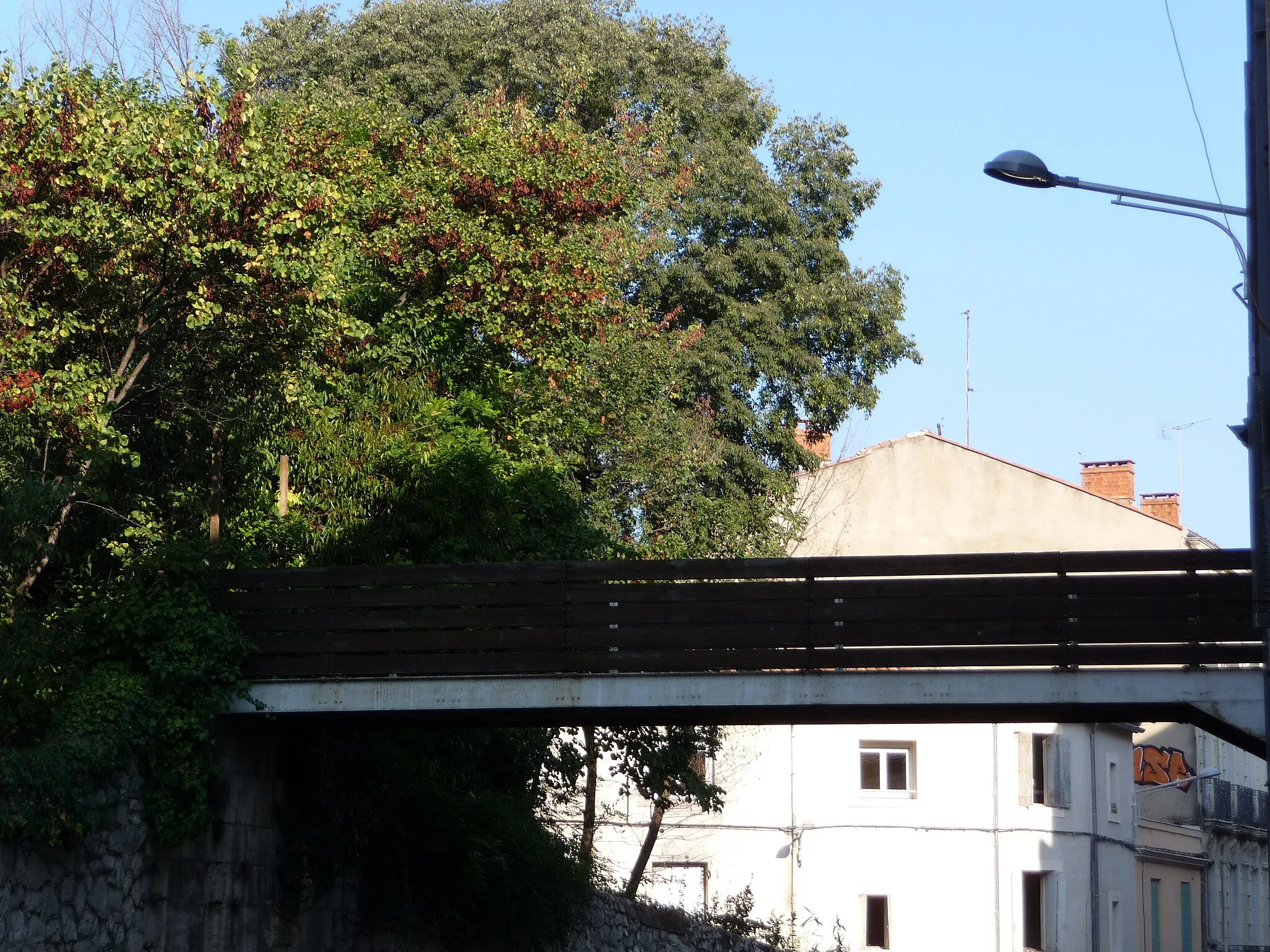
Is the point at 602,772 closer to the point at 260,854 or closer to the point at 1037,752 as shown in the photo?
the point at 1037,752

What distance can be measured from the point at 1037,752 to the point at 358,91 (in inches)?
892

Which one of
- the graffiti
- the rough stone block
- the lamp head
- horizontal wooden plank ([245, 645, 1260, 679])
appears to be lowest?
the rough stone block

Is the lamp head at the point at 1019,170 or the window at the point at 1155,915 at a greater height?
the lamp head at the point at 1019,170

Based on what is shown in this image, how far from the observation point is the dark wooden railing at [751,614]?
14102 mm

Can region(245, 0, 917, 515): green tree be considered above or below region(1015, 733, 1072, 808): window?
above

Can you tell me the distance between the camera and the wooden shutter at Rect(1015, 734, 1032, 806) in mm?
40531

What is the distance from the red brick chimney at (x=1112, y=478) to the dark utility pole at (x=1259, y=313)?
39.4 metres

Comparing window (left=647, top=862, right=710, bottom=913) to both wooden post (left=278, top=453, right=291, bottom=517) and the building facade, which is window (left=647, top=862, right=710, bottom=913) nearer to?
the building facade

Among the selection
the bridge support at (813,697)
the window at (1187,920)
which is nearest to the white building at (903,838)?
the window at (1187,920)

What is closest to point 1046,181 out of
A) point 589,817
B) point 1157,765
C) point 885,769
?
point 589,817

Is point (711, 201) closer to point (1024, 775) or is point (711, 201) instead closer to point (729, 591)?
point (1024, 775)

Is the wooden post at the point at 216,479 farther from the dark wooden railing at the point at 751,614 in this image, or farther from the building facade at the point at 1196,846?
the building facade at the point at 1196,846

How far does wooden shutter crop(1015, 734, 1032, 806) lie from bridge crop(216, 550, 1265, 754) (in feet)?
86.7

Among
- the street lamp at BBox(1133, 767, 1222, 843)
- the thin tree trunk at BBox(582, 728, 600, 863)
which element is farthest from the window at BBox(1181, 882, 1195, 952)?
the thin tree trunk at BBox(582, 728, 600, 863)
